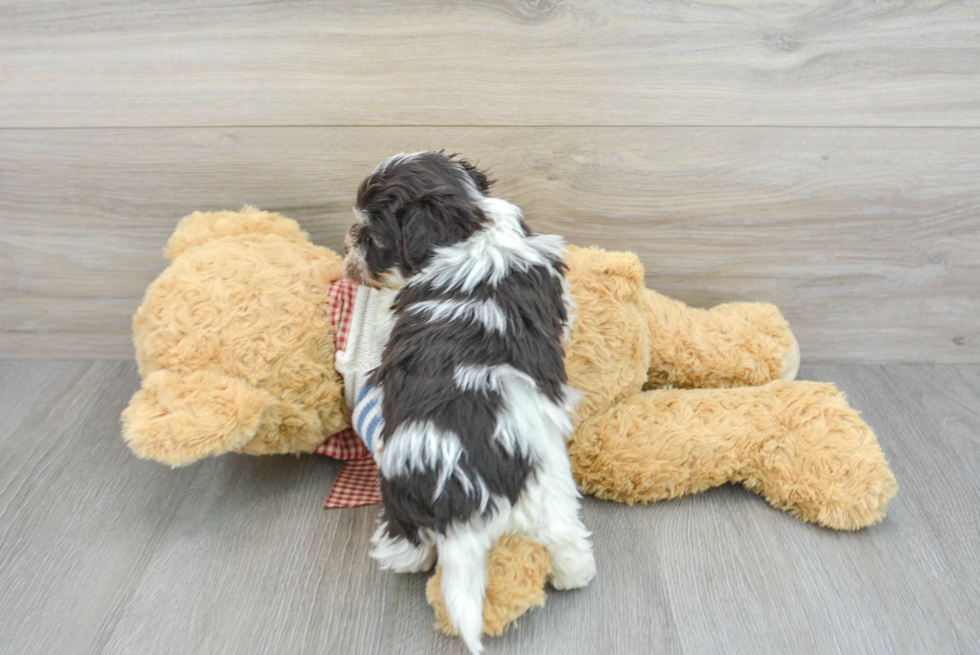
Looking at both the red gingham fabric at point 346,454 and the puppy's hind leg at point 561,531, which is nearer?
the puppy's hind leg at point 561,531

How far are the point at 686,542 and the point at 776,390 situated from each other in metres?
0.31

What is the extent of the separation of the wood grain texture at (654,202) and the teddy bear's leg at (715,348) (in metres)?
0.14

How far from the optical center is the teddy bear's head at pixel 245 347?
1.02m

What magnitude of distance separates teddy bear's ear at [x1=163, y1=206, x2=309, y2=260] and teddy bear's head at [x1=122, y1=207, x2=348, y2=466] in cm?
5

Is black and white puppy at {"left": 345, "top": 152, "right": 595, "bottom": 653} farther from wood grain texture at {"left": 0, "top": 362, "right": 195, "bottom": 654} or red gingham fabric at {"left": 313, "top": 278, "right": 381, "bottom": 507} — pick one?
wood grain texture at {"left": 0, "top": 362, "right": 195, "bottom": 654}

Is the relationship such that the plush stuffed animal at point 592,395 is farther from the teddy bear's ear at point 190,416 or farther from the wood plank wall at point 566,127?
the wood plank wall at point 566,127

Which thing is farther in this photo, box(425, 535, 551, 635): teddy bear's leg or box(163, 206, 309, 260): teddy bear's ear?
box(163, 206, 309, 260): teddy bear's ear

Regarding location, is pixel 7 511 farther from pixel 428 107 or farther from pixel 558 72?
pixel 558 72

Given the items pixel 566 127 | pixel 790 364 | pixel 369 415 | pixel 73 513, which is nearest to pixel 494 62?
pixel 566 127

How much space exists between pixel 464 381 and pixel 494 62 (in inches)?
25.4

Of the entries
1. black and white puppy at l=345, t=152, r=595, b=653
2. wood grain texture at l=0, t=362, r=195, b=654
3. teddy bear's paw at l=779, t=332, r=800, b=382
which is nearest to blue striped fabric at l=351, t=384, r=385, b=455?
black and white puppy at l=345, t=152, r=595, b=653

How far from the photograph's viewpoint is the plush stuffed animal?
1.08 metres

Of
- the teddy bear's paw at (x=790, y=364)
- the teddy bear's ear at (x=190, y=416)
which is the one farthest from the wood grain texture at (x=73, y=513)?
the teddy bear's paw at (x=790, y=364)

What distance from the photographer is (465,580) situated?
0.87 metres
